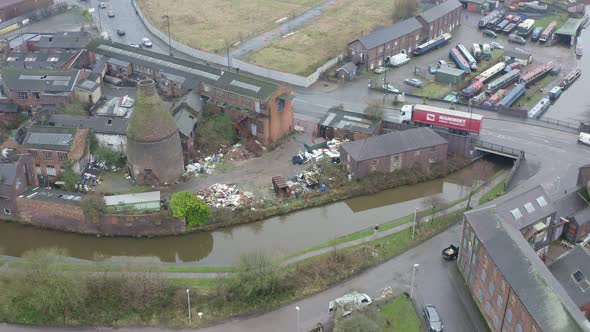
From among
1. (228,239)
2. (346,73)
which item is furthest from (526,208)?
(346,73)

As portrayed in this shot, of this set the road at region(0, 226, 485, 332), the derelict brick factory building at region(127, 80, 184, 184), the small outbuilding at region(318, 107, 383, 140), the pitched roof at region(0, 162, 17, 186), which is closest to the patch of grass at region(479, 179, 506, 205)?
the road at region(0, 226, 485, 332)

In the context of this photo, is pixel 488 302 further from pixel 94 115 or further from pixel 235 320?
pixel 94 115

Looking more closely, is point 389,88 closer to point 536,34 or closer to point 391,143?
point 391,143

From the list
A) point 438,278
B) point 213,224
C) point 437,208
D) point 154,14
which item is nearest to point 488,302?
point 438,278

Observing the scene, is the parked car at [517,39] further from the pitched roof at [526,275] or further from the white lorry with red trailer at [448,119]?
the pitched roof at [526,275]

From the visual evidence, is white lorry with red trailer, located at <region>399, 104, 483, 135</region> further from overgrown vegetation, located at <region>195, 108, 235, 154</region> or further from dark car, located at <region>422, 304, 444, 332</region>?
dark car, located at <region>422, 304, 444, 332</region>
